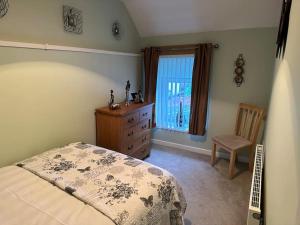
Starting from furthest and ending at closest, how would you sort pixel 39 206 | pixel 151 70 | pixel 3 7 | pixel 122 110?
pixel 151 70, pixel 122 110, pixel 3 7, pixel 39 206

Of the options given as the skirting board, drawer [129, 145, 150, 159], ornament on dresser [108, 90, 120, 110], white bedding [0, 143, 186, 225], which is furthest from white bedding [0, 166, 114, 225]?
the skirting board

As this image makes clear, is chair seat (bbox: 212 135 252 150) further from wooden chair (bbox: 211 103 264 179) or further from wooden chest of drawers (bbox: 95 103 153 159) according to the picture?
wooden chest of drawers (bbox: 95 103 153 159)

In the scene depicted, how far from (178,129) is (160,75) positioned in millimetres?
1025

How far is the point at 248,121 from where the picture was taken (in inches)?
116

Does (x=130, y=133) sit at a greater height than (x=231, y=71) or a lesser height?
lesser

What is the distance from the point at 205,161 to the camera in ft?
10.6

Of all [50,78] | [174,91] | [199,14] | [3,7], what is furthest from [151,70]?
[3,7]

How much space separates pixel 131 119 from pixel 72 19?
1400 mm

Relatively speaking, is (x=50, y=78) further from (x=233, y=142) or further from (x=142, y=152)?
(x=233, y=142)

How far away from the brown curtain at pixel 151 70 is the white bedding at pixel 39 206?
240cm

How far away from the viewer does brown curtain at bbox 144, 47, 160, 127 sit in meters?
3.50

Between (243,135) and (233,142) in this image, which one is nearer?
(233,142)

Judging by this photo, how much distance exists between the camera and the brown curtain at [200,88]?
10.2 ft

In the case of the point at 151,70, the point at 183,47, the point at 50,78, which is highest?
the point at 183,47
